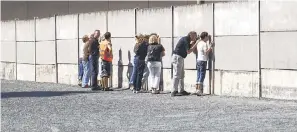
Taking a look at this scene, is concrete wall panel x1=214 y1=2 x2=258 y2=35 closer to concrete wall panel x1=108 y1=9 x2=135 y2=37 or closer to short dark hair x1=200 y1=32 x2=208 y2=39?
short dark hair x1=200 y1=32 x2=208 y2=39

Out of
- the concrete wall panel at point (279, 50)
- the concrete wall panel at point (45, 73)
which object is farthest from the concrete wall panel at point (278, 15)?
the concrete wall panel at point (45, 73)

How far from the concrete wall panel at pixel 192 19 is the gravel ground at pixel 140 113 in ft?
6.32

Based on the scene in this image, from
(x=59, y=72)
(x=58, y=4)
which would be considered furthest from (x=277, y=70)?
(x=58, y=4)

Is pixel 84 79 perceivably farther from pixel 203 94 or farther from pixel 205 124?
pixel 205 124

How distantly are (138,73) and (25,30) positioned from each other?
910cm

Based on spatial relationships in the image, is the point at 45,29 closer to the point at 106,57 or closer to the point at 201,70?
the point at 106,57

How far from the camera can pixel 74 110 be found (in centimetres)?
1420

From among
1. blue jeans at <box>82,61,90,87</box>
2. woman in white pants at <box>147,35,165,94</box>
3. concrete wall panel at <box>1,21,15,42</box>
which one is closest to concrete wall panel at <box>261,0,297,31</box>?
woman in white pants at <box>147,35,165,94</box>

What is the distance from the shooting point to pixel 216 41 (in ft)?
58.8

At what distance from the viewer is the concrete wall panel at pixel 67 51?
77.9 feet

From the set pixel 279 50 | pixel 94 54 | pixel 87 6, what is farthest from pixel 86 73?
pixel 87 6

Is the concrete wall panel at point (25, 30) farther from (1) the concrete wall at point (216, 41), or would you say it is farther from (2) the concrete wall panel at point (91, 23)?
(2) the concrete wall panel at point (91, 23)

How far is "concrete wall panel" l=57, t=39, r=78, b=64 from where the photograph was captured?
23.8 metres

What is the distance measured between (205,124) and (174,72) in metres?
6.71
